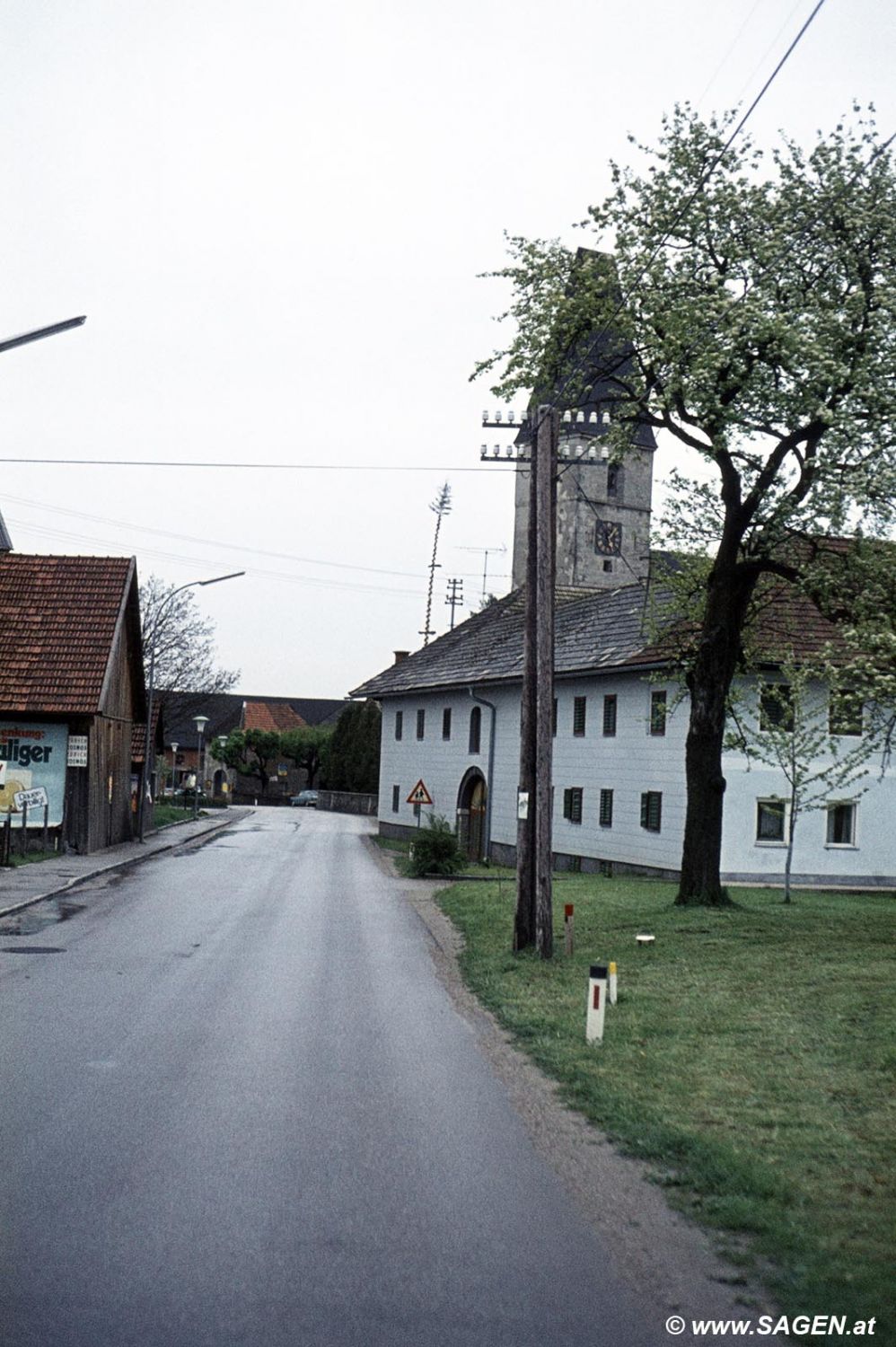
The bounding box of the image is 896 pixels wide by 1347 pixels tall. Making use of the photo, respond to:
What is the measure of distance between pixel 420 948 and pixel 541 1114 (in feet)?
33.3

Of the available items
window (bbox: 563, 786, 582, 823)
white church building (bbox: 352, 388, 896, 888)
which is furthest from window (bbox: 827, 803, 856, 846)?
window (bbox: 563, 786, 582, 823)

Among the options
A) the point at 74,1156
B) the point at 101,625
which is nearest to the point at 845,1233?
the point at 74,1156

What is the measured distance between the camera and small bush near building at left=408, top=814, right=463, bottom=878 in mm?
35000

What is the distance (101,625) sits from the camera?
3616cm

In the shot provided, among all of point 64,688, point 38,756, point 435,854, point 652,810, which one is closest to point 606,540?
point 652,810

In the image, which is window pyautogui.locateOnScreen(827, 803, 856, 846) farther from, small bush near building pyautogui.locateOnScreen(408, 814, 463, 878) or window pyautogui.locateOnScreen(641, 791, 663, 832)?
small bush near building pyautogui.locateOnScreen(408, 814, 463, 878)

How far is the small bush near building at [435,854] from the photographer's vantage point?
115 ft

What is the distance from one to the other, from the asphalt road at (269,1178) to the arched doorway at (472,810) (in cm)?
3261

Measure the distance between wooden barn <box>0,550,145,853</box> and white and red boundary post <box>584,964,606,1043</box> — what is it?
2288 centimetres

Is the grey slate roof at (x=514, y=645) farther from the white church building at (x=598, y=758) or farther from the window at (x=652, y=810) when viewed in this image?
the window at (x=652, y=810)

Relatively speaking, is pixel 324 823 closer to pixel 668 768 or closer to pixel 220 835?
pixel 220 835

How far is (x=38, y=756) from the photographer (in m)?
34.2

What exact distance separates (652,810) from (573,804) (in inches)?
214

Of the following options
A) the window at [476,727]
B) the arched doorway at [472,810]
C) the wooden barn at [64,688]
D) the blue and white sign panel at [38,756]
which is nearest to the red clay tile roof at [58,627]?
Result: the wooden barn at [64,688]
